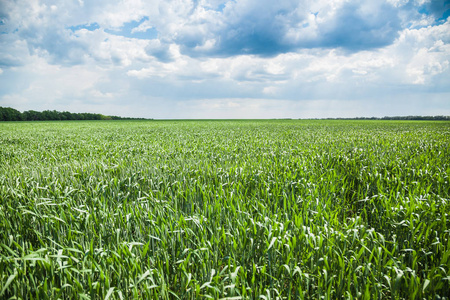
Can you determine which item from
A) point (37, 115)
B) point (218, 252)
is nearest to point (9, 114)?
point (37, 115)

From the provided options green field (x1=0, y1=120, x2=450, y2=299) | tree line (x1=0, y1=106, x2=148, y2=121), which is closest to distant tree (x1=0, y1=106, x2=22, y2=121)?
tree line (x1=0, y1=106, x2=148, y2=121)

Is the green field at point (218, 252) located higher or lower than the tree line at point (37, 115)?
lower

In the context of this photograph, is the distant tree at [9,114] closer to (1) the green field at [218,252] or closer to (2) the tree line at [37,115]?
(2) the tree line at [37,115]

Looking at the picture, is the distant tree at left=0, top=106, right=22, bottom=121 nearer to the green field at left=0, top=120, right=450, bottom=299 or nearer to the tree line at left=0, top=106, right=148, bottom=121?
the tree line at left=0, top=106, right=148, bottom=121

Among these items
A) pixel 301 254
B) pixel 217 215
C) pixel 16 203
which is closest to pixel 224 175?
pixel 217 215

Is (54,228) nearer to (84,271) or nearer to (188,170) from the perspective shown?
(84,271)

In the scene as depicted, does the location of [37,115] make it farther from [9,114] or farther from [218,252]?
[218,252]

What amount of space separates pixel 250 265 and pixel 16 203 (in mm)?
4735

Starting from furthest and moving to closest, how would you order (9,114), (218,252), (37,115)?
(37,115), (9,114), (218,252)

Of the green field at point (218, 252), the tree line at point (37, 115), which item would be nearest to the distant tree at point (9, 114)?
the tree line at point (37, 115)

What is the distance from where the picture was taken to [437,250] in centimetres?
327

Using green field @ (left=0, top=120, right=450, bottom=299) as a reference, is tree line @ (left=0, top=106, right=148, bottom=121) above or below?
above

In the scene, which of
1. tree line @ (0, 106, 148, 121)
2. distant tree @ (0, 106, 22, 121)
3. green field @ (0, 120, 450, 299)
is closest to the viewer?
green field @ (0, 120, 450, 299)

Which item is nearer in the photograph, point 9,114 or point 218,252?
point 218,252
